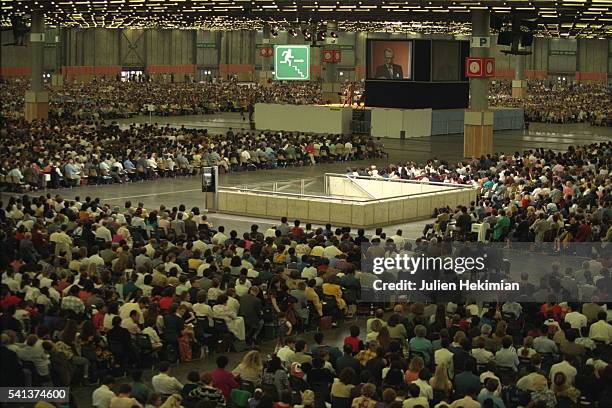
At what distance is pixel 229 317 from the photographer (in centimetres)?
1507

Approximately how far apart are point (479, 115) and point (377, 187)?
15286 mm

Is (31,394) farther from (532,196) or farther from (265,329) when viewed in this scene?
(532,196)

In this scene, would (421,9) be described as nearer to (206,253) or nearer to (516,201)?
(516,201)

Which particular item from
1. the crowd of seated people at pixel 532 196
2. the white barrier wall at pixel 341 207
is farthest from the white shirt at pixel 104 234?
the white barrier wall at pixel 341 207

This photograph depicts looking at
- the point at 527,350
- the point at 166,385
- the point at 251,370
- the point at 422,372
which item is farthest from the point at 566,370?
the point at 166,385

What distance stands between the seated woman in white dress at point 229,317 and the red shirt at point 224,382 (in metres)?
3.11

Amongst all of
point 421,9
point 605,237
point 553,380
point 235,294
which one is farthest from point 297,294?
point 421,9

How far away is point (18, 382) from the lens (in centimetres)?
1160

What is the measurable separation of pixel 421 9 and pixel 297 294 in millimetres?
32575

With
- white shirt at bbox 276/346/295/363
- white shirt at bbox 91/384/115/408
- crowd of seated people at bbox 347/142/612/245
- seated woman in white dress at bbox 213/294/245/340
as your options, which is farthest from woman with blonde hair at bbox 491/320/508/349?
crowd of seated people at bbox 347/142/612/245

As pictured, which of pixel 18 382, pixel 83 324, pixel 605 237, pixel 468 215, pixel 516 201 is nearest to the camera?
pixel 18 382

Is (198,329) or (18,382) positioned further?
(198,329)

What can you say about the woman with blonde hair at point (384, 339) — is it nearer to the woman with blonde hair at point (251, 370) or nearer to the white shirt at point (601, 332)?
the woman with blonde hair at point (251, 370)

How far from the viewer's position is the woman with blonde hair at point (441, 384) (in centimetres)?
1173
